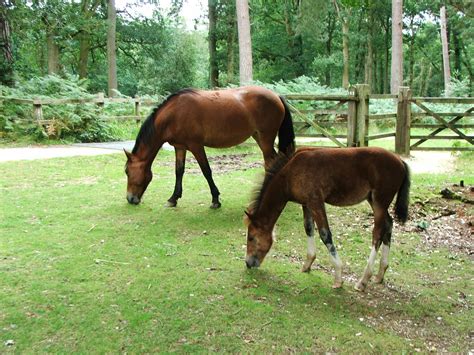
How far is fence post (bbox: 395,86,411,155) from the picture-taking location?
437 inches

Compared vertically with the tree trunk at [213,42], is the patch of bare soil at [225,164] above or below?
below

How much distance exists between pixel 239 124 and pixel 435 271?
133 inches

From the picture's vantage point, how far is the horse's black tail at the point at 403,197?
4.00 m

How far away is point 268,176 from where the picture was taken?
162 inches

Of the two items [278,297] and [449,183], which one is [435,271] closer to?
[278,297]

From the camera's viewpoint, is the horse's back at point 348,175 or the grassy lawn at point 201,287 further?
the horse's back at point 348,175

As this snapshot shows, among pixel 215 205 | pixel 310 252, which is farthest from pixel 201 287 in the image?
pixel 215 205

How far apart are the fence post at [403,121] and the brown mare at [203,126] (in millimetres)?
5448

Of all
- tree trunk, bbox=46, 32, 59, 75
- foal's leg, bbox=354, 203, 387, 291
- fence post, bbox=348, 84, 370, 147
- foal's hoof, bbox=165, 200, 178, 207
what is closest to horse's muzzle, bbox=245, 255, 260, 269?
foal's leg, bbox=354, 203, 387, 291

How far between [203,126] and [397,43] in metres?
15.3

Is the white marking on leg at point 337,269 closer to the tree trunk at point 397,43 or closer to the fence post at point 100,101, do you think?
the fence post at point 100,101

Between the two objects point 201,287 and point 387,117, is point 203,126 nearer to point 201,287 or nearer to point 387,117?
point 201,287

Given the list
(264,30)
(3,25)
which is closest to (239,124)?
(3,25)

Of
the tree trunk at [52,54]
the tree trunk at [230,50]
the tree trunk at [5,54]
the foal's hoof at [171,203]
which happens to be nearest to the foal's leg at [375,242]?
the foal's hoof at [171,203]
